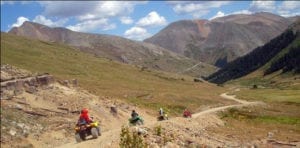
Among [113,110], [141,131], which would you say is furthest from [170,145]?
[113,110]

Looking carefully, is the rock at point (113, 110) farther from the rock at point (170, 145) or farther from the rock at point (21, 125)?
the rock at point (170, 145)

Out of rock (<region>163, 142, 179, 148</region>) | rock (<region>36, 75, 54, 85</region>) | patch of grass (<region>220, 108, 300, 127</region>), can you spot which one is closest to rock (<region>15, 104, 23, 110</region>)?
rock (<region>36, 75, 54, 85</region>)

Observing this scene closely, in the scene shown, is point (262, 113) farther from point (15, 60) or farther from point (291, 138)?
point (15, 60)

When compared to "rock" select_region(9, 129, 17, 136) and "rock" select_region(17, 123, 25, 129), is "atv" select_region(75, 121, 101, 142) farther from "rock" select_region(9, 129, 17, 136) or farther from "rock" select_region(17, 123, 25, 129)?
"rock" select_region(17, 123, 25, 129)

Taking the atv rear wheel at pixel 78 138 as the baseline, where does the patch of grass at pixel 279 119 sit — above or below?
below

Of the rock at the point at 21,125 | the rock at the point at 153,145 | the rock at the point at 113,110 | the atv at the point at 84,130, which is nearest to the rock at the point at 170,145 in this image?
the rock at the point at 153,145

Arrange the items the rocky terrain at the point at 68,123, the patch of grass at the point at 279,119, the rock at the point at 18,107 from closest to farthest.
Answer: the rocky terrain at the point at 68,123 → the rock at the point at 18,107 → the patch of grass at the point at 279,119

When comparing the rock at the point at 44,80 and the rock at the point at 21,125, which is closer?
the rock at the point at 21,125

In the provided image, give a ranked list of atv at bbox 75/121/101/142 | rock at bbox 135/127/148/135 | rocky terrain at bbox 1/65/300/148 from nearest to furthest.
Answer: rock at bbox 135/127/148/135, atv at bbox 75/121/101/142, rocky terrain at bbox 1/65/300/148

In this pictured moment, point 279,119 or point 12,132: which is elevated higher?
point 12,132

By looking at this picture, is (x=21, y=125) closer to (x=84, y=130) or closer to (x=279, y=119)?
(x=84, y=130)

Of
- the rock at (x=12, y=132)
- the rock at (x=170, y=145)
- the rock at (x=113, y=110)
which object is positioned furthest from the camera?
the rock at (x=113, y=110)

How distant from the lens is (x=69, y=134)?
58.2 m

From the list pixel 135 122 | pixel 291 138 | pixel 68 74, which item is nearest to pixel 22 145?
pixel 135 122
